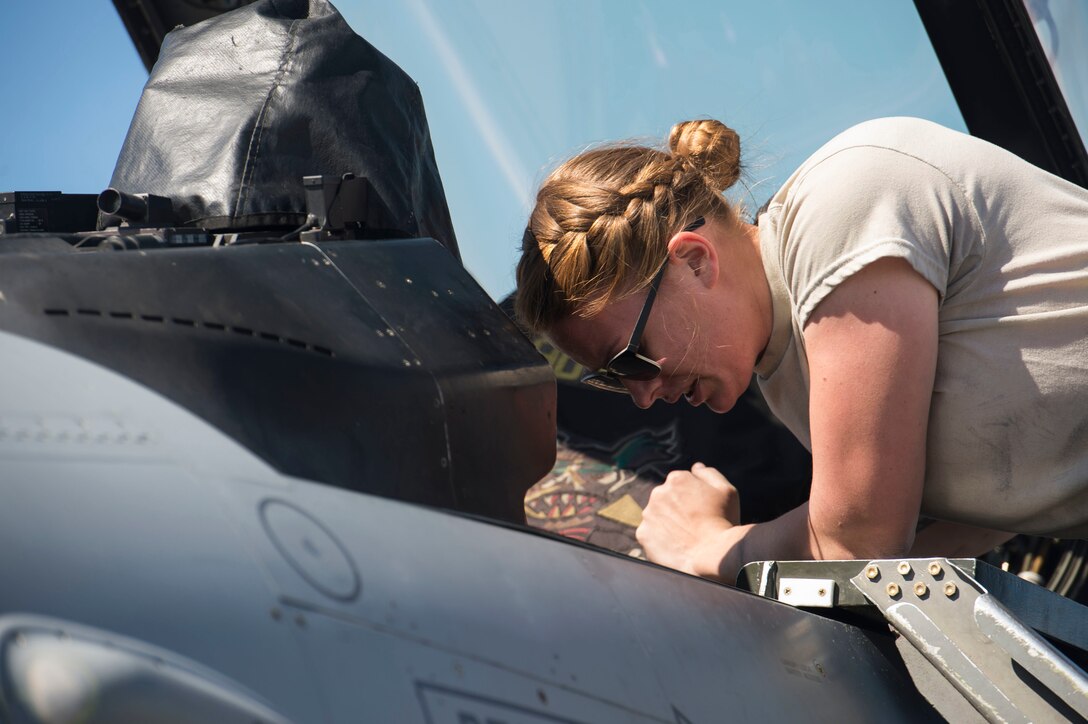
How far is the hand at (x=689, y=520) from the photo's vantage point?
4.03ft

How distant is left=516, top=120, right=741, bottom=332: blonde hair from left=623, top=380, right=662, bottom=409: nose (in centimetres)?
12

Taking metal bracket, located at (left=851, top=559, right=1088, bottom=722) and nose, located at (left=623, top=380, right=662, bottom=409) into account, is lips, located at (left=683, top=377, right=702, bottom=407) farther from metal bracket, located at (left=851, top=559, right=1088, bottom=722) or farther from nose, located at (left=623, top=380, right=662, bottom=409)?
metal bracket, located at (left=851, top=559, right=1088, bottom=722)

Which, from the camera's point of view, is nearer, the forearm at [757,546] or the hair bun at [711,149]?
the forearm at [757,546]

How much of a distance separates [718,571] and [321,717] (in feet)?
2.36

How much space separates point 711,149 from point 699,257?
16 centimetres

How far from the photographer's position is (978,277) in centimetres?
102

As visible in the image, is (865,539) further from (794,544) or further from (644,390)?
(644,390)

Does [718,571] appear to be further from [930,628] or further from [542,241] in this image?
[542,241]

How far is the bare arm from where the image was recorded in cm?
95

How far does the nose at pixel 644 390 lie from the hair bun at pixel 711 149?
0.24 meters

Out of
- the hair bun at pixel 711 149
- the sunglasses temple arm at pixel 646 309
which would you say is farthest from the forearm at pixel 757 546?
the hair bun at pixel 711 149

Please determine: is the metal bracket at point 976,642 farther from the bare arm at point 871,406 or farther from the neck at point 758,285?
the neck at point 758,285

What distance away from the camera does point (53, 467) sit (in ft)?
1.90

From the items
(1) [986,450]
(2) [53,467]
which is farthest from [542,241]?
(2) [53,467]
